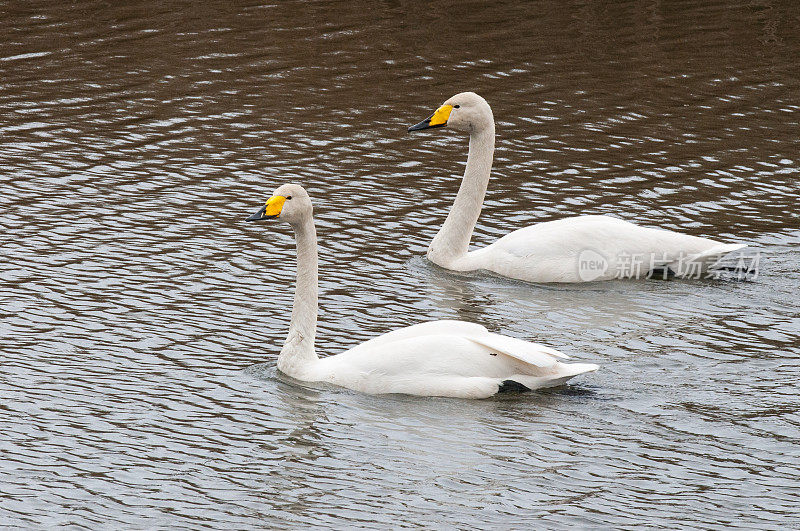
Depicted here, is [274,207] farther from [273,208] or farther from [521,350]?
[521,350]

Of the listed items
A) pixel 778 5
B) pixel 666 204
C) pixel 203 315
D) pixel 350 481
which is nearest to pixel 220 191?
pixel 203 315

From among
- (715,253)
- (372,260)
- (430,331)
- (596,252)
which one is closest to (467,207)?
(372,260)

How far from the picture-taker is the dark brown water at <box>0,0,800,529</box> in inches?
402

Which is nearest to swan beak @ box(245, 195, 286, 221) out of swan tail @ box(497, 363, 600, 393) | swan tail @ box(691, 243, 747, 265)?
swan tail @ box(497, 363, 600, 393)

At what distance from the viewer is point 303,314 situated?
40.2 feet

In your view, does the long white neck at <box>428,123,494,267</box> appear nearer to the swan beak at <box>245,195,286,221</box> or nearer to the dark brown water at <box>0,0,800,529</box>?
the dark brown water at <box>0,0,800,529</box>

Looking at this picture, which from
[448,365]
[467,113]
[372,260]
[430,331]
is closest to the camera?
[448,365]

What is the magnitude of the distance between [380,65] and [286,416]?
12408mm

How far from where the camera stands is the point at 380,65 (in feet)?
75.4

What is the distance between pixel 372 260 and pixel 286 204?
134 inches

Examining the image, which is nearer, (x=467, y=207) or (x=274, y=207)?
(x=274, y=207)

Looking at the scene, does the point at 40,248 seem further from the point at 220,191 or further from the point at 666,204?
the point at 666,204

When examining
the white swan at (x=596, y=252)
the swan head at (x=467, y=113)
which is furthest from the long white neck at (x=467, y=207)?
the white swan at (x=596, y=252)

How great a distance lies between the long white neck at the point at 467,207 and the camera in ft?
51.1
